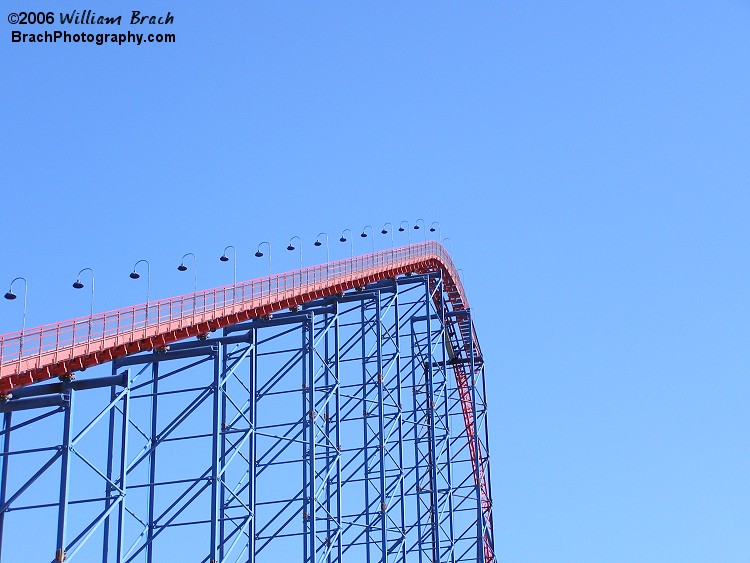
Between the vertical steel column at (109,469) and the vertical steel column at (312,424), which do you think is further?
the vertical steel column at (312,424)

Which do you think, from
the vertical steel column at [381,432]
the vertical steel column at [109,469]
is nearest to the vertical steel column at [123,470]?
the vertical steel column at [109,469]

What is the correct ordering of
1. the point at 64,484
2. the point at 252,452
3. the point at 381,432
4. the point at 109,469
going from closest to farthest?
1. the point at 64,484
2. the point at 109,469
3. the point at 252,452
4. the point at 381,432

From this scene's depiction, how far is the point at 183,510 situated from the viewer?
24.5 m

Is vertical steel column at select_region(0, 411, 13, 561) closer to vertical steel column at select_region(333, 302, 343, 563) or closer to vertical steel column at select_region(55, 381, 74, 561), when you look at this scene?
vertical steel column at select_region(55, 381, 74, 561)

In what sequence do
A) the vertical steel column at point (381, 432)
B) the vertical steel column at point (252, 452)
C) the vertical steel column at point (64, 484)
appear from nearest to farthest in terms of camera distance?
the vertical steel column at point (64, 484), the vertical steel column at point (252, 452), the vertical steel column at point (381, 432)

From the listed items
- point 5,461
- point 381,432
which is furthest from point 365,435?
point 5,461

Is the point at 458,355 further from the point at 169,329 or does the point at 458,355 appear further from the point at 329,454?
the point at 169,329

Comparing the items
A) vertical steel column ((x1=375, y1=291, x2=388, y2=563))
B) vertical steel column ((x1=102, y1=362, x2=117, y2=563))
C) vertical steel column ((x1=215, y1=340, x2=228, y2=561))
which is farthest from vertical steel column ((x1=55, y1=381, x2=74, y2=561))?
vertical steel column ((x1=375, y1=291, x2=388, y2=563))

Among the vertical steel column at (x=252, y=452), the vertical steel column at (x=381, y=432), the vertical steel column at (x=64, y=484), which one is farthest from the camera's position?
the vertical steel column at (x=381, y=432)

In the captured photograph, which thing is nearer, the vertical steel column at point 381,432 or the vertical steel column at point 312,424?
the vertical steel column at point 312,424

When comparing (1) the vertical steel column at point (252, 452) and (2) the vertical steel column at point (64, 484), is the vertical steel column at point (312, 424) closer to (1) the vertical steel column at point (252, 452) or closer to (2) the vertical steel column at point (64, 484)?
(1) the vertical steel column at point (252, 452)

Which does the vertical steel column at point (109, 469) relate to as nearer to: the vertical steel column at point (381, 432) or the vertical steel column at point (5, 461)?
the vertical steel column at point (5, 461)

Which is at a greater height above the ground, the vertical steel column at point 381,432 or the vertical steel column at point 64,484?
the vertical steel column at point 381,432

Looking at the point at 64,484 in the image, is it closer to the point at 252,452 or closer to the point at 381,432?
the point at 252,452
